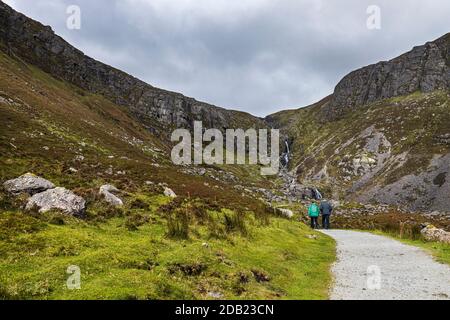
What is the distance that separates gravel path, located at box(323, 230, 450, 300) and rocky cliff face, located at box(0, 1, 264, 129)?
95788mm

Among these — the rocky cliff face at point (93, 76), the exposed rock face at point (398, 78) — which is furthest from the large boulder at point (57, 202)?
the exposed rock face at point (398, 78)

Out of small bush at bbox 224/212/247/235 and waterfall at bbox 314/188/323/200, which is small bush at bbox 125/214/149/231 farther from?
waterfall at bbox 314/188/323/200

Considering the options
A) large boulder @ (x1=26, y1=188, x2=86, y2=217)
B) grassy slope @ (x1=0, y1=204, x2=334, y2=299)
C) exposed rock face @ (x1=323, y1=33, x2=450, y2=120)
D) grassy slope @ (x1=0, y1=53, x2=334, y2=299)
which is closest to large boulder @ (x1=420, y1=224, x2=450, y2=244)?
grassy slope @ (x1=0, y1=53, x2=334, y2=299)

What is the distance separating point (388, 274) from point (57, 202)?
16151 millimetres

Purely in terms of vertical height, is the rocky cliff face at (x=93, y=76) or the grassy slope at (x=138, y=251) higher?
the rocky cliff face at (x=93, y=76)

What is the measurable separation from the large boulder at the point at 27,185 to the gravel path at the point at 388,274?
16735 millimetres

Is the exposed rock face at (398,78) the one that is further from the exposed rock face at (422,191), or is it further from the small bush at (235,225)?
the small bush at (235,225)

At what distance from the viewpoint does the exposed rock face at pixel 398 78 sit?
13212 centimetres

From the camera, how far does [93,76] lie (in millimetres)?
127750

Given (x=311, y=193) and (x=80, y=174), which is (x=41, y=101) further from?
(x=311, y=193)

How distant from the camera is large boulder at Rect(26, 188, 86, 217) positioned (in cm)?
1981

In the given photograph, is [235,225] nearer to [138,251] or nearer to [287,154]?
[138,251]
